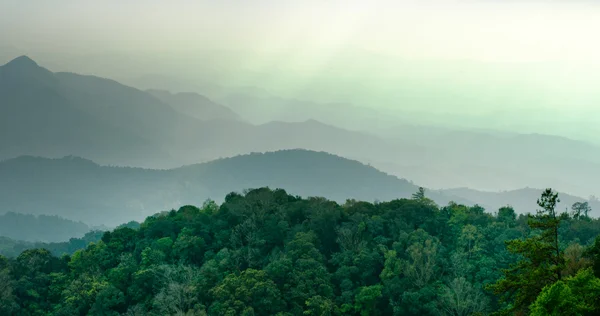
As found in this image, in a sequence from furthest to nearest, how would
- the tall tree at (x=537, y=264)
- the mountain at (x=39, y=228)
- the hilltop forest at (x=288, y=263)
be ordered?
the mountain at (x=39, y=228) < the hilltop forest at (x=288, y=263) < the tall tree at (x=537, y=264)

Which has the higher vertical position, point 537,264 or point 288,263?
point 288,263

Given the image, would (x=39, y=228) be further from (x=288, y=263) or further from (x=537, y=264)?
(x=537, y=264)

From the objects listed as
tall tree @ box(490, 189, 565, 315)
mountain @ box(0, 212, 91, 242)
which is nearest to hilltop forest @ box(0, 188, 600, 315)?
tall tree @ box(490, 189, 565, 315)

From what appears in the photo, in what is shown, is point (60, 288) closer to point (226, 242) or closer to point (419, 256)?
point (226, 242)

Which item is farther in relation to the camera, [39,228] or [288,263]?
[39,228]

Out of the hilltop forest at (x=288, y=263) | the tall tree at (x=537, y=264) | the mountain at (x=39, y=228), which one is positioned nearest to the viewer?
the tall tree at (x=537, y=264)

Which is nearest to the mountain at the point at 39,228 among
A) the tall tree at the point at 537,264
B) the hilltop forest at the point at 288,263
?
the hilltop forest at the point at 288,263

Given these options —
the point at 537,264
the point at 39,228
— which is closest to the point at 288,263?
the point at 537,264

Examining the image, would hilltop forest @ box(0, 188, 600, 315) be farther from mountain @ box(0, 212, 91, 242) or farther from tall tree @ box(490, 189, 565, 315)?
mountain @ box(0, 212, 91, 242)

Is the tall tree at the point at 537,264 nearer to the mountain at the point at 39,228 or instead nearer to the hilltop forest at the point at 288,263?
the hilltop forest at the point at 288,263
